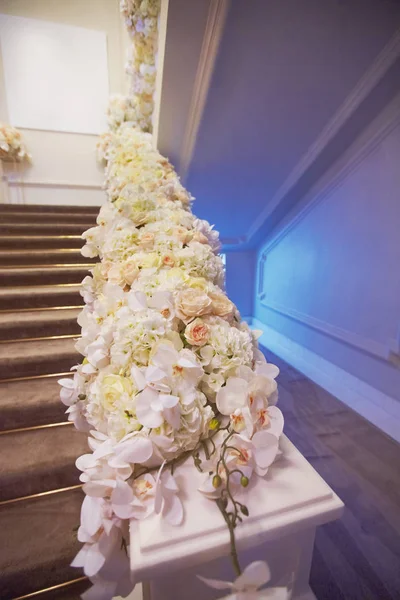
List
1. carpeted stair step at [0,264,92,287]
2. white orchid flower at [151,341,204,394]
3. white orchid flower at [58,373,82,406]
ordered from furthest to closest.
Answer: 1. carpeted stair step at [0,264,92,287]
2. white orchid flower at [58,373,82,406]
3. white orchid flower at [151,341,204,394]

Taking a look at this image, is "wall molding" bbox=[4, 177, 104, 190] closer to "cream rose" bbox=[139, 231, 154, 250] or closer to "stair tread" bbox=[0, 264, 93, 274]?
"stair tread" bbox=[0, 264, 93, 274]

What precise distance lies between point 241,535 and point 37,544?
3.36 ft

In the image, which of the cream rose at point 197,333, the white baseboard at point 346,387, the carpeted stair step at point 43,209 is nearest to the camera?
the cream rose at point 197,333

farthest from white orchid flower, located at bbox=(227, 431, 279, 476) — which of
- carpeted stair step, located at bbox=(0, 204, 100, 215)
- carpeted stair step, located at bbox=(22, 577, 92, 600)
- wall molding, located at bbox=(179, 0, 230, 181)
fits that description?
carpeted stair step, located at bbox=(0, 204, 100, 215)

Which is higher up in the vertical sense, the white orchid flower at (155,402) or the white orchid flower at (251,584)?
the white orchid flower at (155,402)

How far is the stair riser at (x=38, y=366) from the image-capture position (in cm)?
158

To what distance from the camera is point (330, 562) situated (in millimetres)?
→ 1339

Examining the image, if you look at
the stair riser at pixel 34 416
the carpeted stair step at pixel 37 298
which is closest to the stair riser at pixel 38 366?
the stair riser at pixel 34 416

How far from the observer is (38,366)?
5.32ft

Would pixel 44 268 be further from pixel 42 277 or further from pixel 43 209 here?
pixel 43 209

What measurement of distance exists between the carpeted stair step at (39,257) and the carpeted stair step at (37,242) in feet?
0.55

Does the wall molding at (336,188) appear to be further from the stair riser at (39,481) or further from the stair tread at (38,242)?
the stair tread at (38,242)

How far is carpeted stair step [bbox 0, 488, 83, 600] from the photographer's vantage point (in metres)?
0.95

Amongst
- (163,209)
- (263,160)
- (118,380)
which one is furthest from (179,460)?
(263,160)
